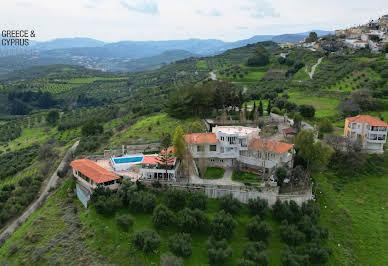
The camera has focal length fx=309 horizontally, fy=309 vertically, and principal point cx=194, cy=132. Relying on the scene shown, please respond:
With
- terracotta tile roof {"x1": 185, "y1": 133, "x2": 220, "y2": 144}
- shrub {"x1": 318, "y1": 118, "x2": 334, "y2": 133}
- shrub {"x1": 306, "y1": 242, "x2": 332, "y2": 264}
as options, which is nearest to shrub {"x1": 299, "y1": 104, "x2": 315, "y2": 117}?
shrub {"x1": 318, "y1": 118, "x2": 334, "y2": 133}

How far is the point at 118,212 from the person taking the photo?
29141 mm

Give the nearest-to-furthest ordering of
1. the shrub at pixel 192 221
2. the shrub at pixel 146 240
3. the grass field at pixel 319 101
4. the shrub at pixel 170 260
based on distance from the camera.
Answer: 1. the shrub at pixel 170 260
2. the shrub at pixel 146 240
3. the shrub at pixel 192 221
4. the grass field at pixel 319 101

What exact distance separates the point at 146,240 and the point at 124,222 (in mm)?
3217

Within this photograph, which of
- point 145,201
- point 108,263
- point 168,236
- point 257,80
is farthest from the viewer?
point 257,80

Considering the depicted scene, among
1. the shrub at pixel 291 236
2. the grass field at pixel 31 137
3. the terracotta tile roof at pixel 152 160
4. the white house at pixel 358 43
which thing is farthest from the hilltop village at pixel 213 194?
the white house at pixel 358 43

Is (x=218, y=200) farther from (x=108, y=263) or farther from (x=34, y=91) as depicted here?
(x=34, y=91)

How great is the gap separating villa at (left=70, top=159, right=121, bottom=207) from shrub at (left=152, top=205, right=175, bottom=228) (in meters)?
6.45

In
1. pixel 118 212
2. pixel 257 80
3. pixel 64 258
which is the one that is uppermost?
pixel 257 80

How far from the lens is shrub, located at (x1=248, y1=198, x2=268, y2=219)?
28.4m

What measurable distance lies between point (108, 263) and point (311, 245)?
16641mm

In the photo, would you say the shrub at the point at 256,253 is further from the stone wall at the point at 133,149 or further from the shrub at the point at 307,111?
the shrub at the point at 307,111

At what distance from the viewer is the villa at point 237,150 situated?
33031 millimetres

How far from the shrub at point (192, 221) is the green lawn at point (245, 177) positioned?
6.49 m

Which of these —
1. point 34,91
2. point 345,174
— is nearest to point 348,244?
point 345,174
